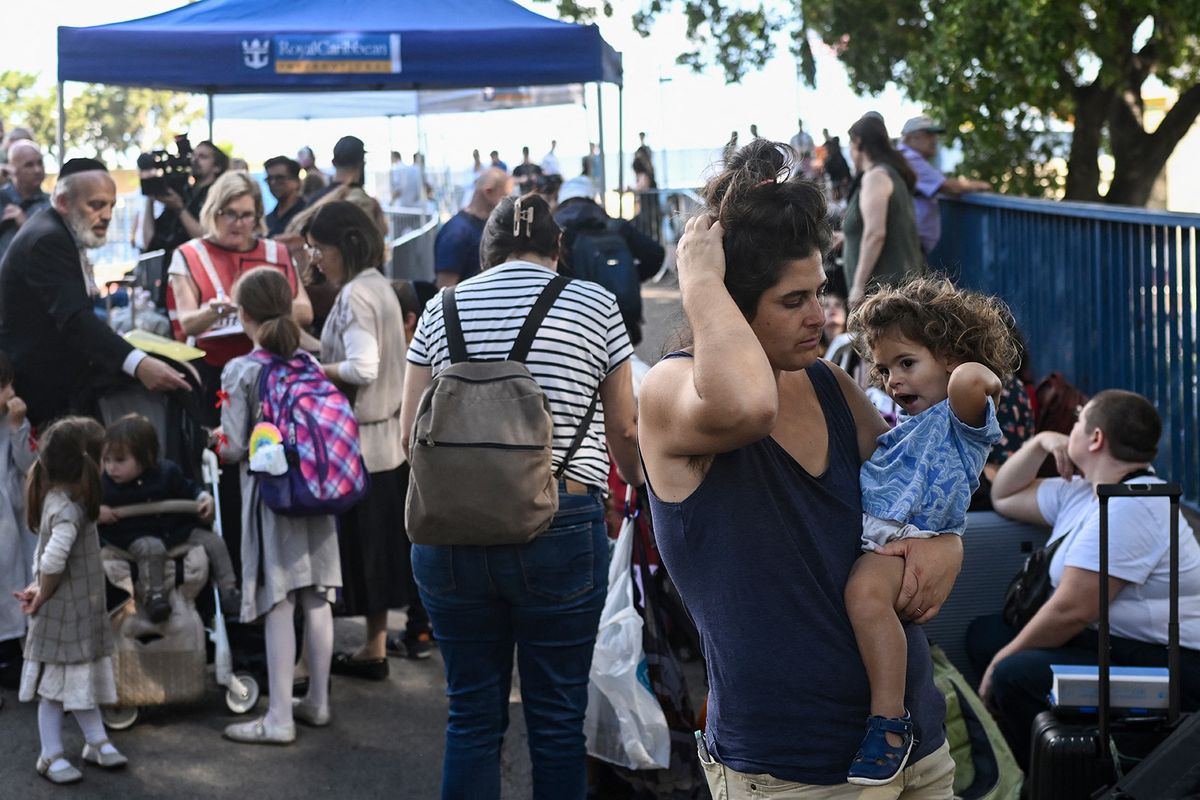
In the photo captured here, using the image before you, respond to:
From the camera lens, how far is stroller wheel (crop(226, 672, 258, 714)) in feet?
18.6

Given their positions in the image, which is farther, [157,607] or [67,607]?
[157,607]

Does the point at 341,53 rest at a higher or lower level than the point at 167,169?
higher

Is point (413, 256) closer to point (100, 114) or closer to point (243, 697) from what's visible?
point (243, 697)

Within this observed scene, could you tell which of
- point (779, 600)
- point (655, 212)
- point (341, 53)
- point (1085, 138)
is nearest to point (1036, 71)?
point (1085, 138)

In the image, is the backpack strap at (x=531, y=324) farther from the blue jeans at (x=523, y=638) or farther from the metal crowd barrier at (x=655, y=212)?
the metal crowd barrier at (x=655, y=212)

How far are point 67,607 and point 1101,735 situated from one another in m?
3.36

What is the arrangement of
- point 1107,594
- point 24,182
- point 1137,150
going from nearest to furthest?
1. point 1107,594
2. point 24,182
3. point 1137,150

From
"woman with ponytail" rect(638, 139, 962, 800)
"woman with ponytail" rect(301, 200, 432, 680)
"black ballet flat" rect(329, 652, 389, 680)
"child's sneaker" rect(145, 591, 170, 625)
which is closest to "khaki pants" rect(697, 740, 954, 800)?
"woman with ponytail" rect(638, 139, 962, 800)

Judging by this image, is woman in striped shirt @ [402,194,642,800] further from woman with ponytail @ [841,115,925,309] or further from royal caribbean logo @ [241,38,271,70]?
royal caribbean logo @ [241,38,271,70]

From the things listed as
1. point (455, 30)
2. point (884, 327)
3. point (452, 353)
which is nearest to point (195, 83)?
point (455, 30)

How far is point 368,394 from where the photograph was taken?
589cm

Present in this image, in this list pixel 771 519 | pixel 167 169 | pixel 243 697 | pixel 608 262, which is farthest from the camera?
pixel 167 169

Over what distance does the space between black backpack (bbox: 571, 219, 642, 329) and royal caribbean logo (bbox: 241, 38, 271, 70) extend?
3474 mm

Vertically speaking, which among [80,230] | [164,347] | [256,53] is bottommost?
[164,347]
